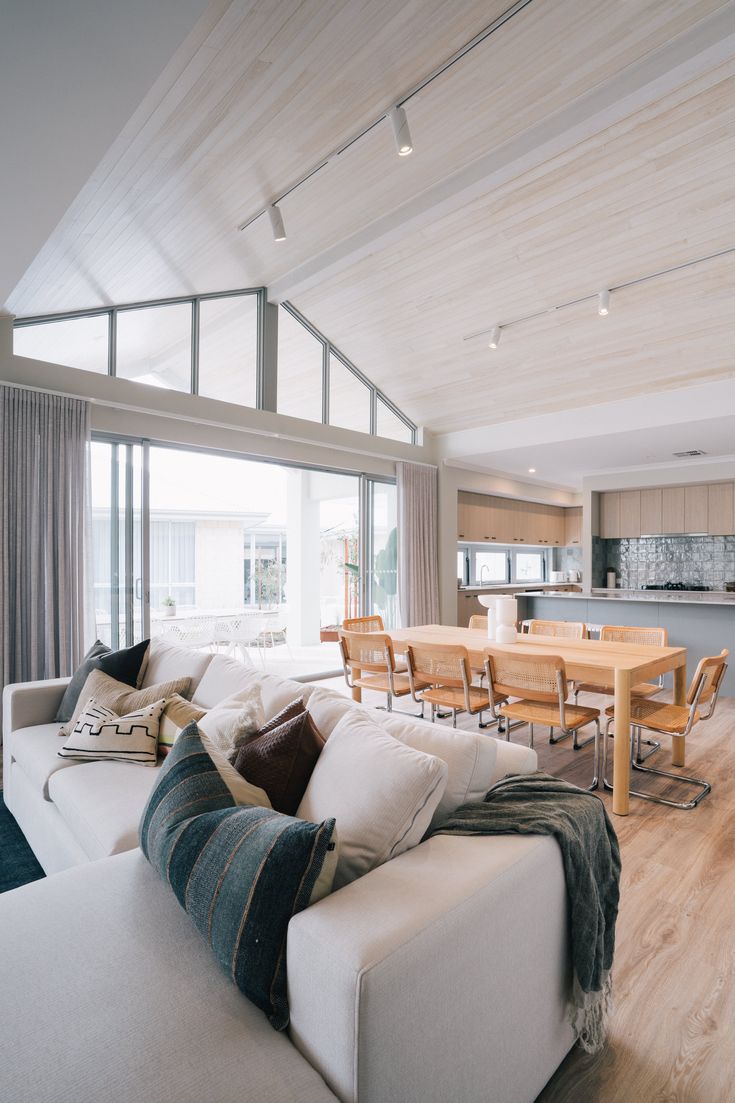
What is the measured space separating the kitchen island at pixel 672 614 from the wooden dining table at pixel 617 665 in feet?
6.62

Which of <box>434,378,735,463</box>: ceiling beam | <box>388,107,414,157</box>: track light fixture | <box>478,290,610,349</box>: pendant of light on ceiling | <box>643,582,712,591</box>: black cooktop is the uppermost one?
<box>388,107,414,157</box>: track light fixture

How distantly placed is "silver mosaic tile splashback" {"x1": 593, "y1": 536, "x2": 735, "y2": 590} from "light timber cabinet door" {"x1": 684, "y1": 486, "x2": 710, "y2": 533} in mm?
425

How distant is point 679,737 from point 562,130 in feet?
12.0

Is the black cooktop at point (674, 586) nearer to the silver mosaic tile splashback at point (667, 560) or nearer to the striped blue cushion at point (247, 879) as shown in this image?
the silver mosaic tile splashback at point (667, 560)

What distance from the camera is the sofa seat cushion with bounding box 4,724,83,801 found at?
8.00 feet

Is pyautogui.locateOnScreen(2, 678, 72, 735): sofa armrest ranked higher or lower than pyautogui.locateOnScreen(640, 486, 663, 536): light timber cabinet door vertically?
lower

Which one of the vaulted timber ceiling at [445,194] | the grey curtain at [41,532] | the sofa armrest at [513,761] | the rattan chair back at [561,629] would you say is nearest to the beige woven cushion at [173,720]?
the sofa armrest at [513,761]

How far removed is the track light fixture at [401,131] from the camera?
2.98 meters

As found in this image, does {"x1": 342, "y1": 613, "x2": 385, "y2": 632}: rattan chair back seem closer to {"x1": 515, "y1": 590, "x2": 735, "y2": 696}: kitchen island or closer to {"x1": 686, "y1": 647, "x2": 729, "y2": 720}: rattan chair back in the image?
{"x1": 515, "y1": 590, "x2": 735, "y2": 696}: kitchen island

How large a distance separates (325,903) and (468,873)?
308mm

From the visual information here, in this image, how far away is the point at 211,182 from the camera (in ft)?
11.1

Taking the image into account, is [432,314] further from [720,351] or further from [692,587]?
[692,587]

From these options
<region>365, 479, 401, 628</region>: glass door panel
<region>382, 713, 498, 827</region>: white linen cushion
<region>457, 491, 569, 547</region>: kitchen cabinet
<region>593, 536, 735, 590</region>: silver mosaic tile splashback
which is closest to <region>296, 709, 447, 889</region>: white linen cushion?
<region>382, 713, 498, 827</region>: white linen cushion

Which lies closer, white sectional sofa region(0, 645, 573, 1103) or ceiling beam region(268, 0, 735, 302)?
white sectional sofa region(0, 645, 573, 1103)
